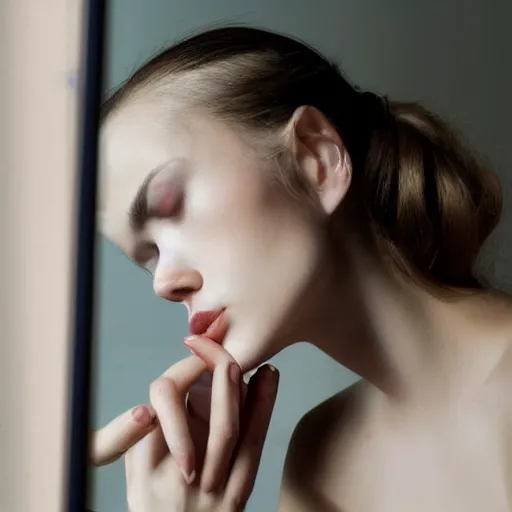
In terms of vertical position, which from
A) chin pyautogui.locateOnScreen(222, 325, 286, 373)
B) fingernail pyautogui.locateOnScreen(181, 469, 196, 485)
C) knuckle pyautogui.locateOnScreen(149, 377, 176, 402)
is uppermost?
chin pyautogui.locateOnScreen(222, 325, 286, 373)

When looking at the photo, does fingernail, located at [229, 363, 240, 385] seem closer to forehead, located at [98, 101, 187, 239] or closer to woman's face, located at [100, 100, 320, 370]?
woman's face, located at [100, 100, 320, 370]

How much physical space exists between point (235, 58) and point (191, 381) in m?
0.32

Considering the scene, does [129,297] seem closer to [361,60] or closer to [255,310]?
[255,310]

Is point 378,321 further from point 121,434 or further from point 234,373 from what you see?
point 121,434

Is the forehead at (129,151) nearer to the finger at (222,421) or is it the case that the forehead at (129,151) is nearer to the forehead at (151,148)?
the forehead at (151,148)

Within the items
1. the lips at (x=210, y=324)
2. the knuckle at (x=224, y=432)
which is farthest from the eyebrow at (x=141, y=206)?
the knuckle at (x=224, y=432)

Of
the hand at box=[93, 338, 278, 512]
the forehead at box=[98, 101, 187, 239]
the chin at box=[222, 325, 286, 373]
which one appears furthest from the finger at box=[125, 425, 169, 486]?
the forehead at box=[98, 101, 187, 239]

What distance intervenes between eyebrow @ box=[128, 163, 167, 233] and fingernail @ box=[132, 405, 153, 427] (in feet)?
0.57

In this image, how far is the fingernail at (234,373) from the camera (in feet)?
2.19

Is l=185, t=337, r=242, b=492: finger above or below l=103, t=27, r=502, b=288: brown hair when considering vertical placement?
below

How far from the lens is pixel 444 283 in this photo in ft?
2.22

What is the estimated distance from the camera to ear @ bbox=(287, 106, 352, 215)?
680 mm

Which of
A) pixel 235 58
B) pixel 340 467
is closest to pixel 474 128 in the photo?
pixel 235 58

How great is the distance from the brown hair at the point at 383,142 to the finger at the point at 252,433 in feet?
0.55
